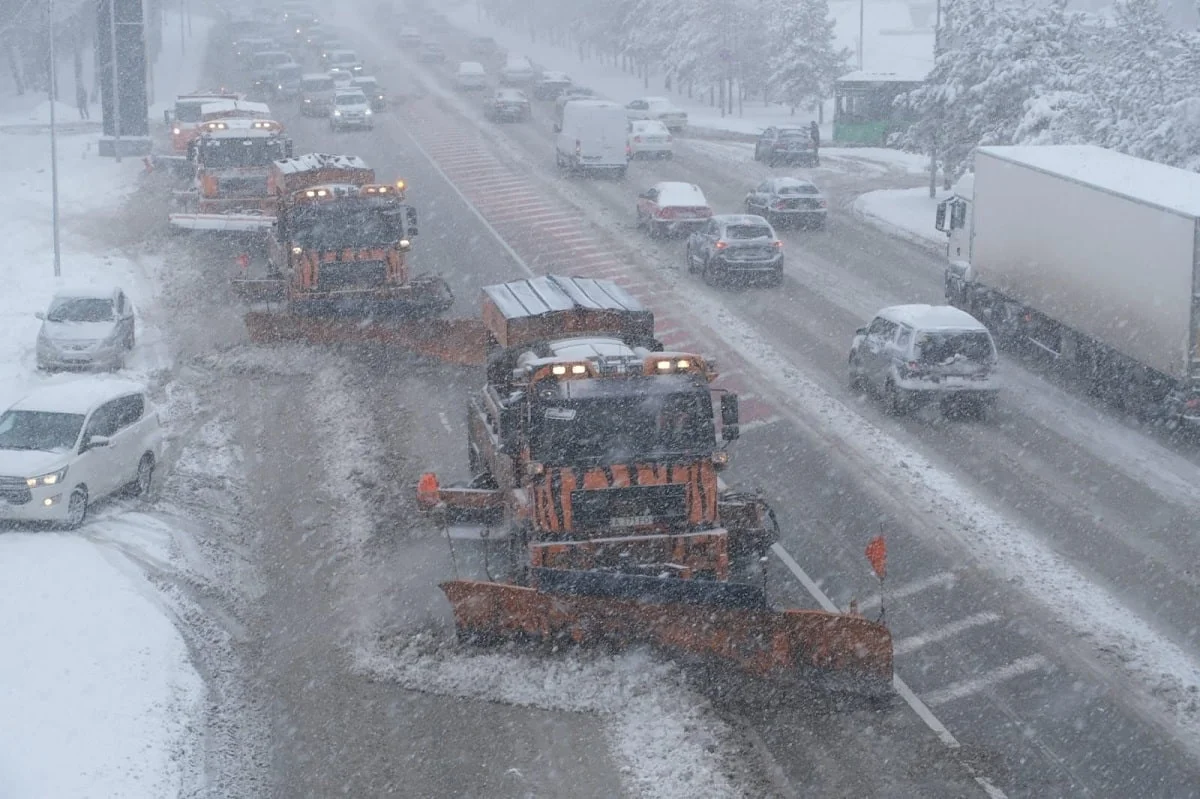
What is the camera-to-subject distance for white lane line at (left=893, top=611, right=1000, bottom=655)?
1422 centimetres

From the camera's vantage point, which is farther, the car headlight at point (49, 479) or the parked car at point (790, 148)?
the parked car at point (790, 148)

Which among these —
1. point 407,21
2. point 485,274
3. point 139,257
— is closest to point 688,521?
point 485,274

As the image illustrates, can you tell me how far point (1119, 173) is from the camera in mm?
24125

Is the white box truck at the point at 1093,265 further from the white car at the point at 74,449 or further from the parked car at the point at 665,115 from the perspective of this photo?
the parked car at the point at 665,115

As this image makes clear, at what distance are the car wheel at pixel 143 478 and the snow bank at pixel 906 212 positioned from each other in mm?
23213

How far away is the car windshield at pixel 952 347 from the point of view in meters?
22.3

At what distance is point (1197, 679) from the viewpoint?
1345 centimetres

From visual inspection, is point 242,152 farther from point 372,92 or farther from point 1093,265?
point 372,92

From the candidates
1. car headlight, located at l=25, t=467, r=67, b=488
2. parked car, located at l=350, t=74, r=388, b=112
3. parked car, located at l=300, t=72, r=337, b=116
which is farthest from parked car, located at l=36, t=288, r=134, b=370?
parked car, located at l=350, t=74, r=388, b=112

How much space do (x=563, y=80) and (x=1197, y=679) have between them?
205ft

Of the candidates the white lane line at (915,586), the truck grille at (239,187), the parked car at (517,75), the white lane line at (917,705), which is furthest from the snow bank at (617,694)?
the parked car at (517,75)

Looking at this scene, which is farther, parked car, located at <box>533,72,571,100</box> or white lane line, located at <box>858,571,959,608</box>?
parked car, located at <box>533,72,571,100</box>

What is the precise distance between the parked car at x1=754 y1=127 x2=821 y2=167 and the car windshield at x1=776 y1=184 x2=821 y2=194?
12.5 m

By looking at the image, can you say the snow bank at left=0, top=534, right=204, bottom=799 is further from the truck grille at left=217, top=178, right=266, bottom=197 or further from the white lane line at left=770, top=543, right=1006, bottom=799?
the truck grille at left=217, top=178, right=266, bottom=197
